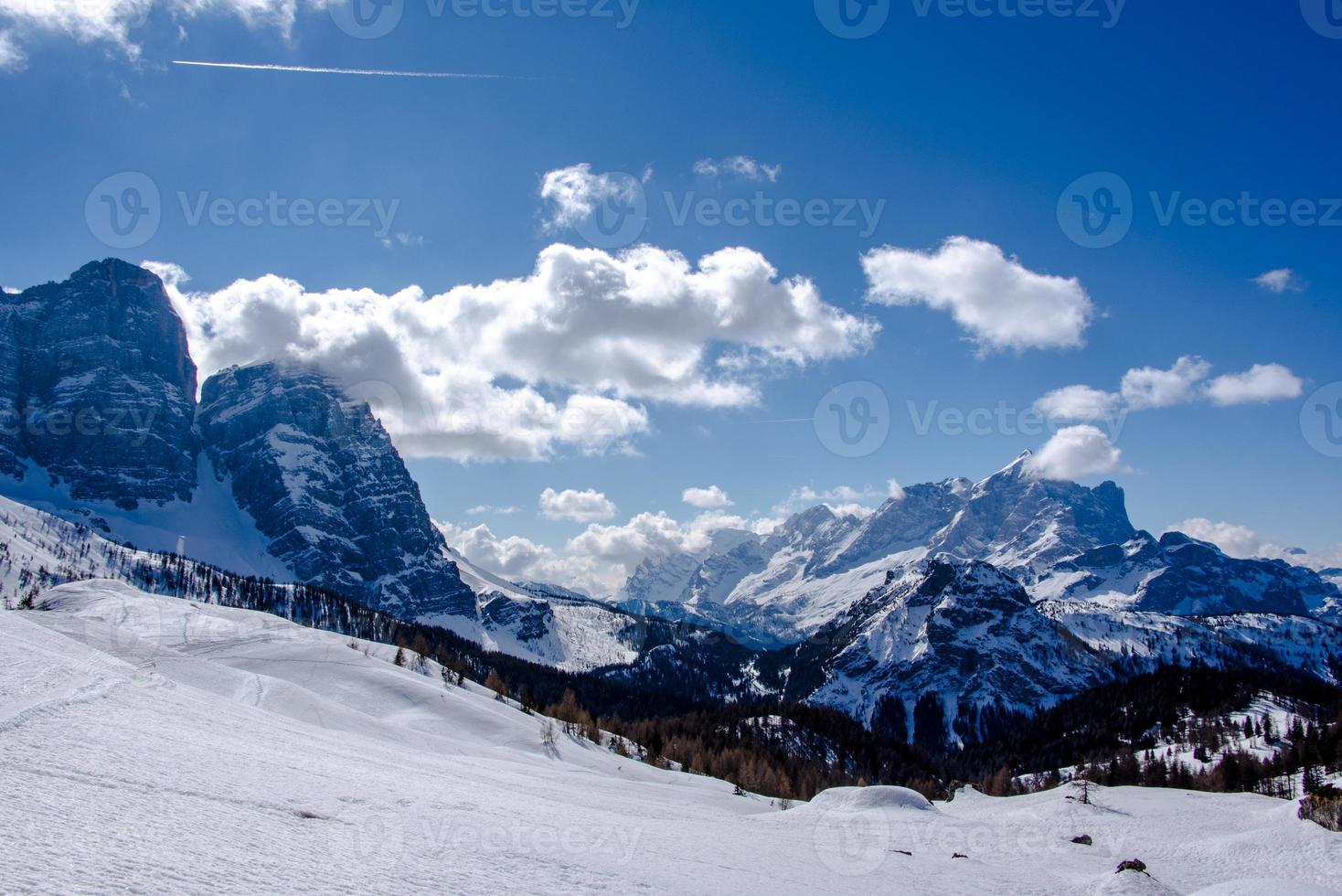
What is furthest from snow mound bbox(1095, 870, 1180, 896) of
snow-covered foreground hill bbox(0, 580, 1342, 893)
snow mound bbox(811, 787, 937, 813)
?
snow mound bbox(811, 787, 937, 813)

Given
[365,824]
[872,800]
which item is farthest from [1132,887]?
[872,800]

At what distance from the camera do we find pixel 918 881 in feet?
58.5

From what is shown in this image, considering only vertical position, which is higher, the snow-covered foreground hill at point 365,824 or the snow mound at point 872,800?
the snow-covered foreground hill at point 365,824

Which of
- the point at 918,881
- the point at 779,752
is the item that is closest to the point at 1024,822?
the point at 918,881

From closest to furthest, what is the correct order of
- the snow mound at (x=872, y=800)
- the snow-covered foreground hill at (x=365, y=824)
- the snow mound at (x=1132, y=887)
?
1. the snow-covered foreground hill at (x=365, y=824)
2. the snow mound at (x=1132, y=887)
3. the snow mound at (x=872, y=800)

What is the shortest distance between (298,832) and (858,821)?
91.2 ft

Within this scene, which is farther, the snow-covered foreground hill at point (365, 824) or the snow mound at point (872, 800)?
the snow mound at point (872, 800)

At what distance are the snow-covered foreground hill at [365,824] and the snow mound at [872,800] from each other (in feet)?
0.50

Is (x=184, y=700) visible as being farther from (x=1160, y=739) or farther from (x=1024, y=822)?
(x=1160, y=739)

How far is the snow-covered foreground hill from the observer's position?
7.43 m

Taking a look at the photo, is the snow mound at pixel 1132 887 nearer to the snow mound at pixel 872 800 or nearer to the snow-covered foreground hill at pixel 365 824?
the snow-covered foreground hill at pixel 365 824

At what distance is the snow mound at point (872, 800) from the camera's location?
126 feet

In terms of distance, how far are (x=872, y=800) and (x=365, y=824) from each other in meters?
35.7

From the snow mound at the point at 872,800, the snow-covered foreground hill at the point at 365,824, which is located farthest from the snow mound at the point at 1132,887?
the snow mound at the point at 872,800
